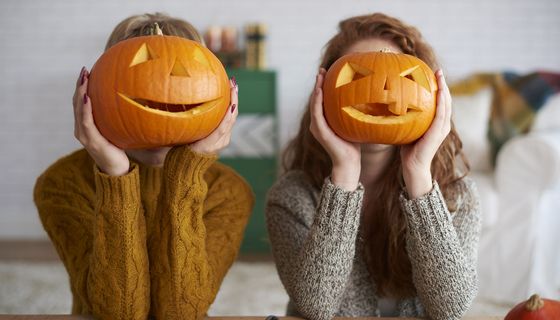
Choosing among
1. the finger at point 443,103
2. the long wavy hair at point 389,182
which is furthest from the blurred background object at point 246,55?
the finger at point 443,103

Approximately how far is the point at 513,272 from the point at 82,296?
216 centimetres

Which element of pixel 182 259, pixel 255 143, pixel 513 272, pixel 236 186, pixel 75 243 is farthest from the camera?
pixel 255 143

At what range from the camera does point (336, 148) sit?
3.59ft

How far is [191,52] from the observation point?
3.12 ft

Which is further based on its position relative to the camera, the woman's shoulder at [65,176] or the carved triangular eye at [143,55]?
the woman's shoulder at [65,176]

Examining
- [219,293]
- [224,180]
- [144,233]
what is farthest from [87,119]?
[219,293]

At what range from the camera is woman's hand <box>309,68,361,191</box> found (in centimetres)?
108

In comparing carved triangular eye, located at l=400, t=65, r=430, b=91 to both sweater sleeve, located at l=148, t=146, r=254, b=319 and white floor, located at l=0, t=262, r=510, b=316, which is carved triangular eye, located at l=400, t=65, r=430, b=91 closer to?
sweater sleeve, located at l=148, t=146, r=254, b=319

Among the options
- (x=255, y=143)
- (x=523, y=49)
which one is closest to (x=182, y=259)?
(x=255, y=143)

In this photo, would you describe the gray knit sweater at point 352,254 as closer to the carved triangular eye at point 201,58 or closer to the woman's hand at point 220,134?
the woman's hand at point 220,134

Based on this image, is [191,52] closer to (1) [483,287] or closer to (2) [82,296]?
(2) [82,296]

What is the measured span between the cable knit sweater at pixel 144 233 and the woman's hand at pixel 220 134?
0.02 m

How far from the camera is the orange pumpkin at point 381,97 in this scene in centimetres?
100

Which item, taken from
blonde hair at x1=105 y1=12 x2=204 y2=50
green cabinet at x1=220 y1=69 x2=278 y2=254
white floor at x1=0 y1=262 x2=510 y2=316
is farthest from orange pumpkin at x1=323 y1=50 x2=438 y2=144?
green cabinet at x1=220 y1=69 x2=278 y2=254
